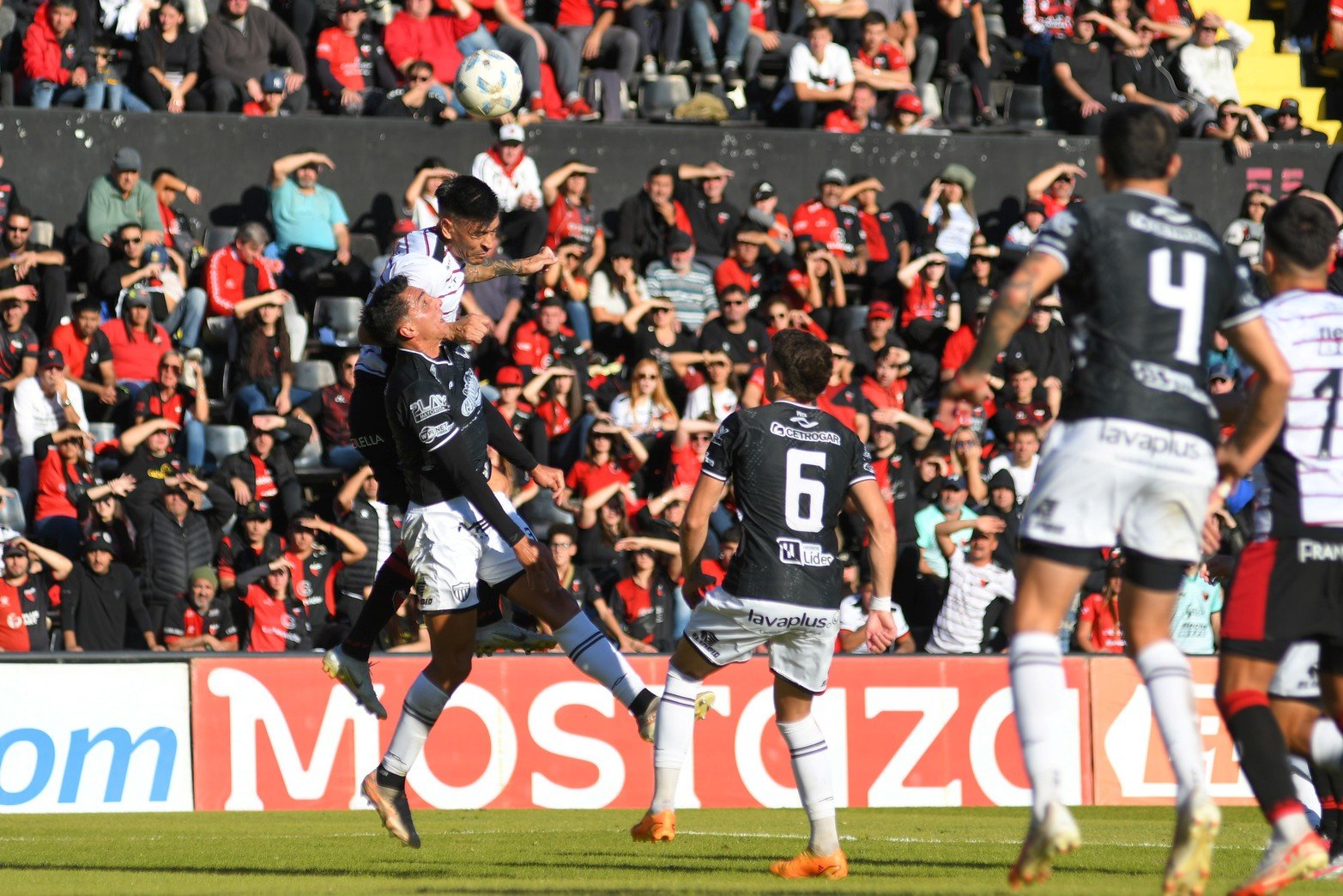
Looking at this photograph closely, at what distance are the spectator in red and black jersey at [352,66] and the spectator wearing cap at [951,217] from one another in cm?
581

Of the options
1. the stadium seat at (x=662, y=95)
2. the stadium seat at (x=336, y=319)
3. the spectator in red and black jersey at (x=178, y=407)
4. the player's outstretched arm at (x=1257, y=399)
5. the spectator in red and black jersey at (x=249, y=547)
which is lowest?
the spectator in red and black jersey at (x=249, y=547)

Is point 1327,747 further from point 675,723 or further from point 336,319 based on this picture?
point 336,319

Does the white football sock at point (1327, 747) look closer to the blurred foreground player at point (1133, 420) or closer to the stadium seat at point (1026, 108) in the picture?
the blurred foreground player at point (1133, 420)

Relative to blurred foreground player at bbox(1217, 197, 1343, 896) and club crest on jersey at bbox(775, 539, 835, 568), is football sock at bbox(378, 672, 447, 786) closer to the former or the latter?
club crest on jersey at bbox(775, 539, 835, 568)

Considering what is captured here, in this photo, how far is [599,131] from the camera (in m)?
19.7

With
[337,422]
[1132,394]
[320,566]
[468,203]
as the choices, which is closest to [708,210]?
[337,422]

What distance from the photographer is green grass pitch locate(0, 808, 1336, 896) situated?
23.2 feet

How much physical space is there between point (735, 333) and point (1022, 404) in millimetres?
2792

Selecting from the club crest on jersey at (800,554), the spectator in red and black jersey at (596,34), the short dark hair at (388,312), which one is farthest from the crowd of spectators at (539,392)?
the club crest on jersey at (800,554)

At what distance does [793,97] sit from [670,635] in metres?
7.64

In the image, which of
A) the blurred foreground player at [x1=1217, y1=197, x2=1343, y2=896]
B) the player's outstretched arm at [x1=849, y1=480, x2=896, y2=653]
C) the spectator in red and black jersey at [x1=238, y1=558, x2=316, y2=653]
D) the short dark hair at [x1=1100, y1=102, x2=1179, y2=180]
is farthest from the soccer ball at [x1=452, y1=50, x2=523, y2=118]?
the short dark hair at [x1=1100, y1=102, x2=1179, y2=180]

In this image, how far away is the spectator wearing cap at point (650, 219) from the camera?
18438mm

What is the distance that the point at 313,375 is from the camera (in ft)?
55.8

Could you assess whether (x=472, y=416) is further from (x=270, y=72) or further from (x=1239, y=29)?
(x=1239, y=29)
